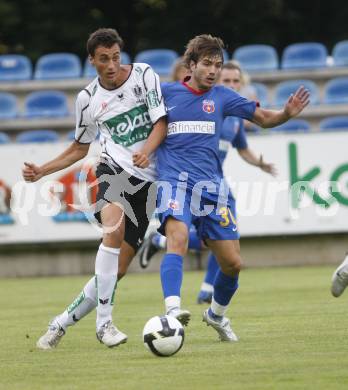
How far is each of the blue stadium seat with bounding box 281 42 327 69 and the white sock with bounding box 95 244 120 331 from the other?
1192 centimetres

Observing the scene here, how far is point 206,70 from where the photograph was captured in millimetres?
7719

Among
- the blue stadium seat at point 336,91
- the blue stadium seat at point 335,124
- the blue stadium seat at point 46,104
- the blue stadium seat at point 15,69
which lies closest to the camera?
the blue stadium seat at point 335,124

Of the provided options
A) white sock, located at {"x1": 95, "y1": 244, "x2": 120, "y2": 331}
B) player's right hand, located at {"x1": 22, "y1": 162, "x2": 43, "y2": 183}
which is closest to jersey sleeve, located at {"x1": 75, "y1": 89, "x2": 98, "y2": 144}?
player's right hand, located at {"x1": 22, "y1": 162, "x2": 43, "y2": 183}

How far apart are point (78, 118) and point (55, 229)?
8.02 m

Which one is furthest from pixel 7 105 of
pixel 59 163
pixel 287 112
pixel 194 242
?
pixel 287 112

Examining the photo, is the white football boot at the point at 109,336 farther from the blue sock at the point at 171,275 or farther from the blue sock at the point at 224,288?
the blue sock at the point at 224,288

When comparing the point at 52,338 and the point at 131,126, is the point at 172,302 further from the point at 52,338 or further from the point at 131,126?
Answer: the point at 131,126

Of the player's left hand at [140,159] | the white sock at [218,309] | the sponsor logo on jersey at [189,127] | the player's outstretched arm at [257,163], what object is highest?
the sponsor logo on jersey at [189,127]

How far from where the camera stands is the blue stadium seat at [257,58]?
1931cm

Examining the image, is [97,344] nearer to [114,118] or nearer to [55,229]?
[114,118]

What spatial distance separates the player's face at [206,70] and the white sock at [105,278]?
127 centimetres

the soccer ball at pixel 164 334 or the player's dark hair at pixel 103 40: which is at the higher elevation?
the player's dark hair at pixel 103 40

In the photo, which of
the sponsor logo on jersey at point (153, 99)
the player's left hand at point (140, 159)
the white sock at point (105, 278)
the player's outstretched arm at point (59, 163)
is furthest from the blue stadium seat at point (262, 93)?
the player's left hand at point (140, 159)

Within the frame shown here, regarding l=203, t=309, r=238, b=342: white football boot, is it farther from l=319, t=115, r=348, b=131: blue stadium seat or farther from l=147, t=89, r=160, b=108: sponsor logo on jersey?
l=319, t=115, r=348, b=131: blue stadium seat
